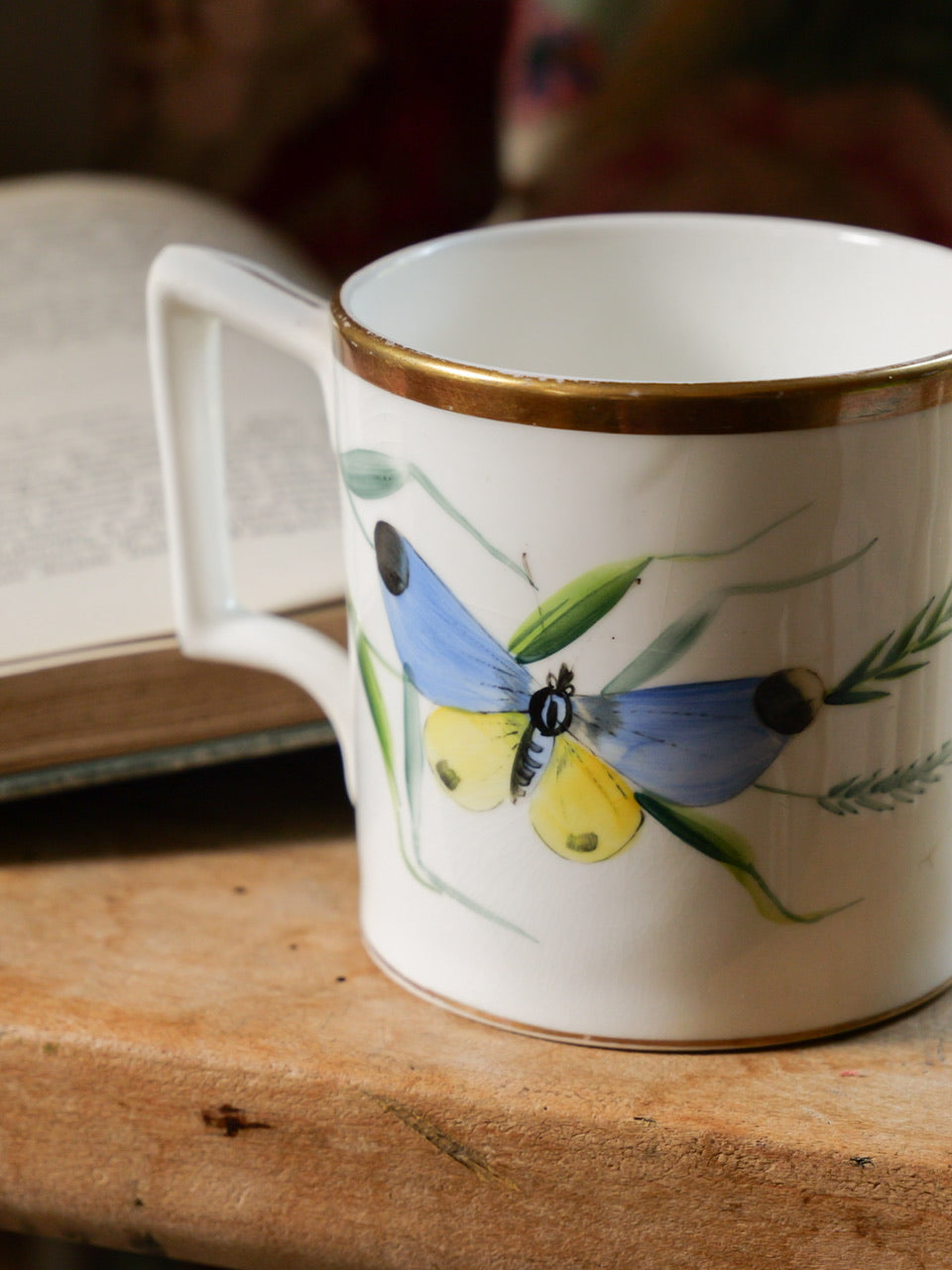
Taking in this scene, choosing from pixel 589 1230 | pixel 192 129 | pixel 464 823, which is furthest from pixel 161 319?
pixel 192 129

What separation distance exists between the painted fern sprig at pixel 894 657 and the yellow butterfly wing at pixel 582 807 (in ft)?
0.17

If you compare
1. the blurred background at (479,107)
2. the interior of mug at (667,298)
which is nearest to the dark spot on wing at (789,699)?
the interior of mug at (667,298)

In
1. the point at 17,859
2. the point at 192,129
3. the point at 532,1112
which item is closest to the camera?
the point at 532,1112

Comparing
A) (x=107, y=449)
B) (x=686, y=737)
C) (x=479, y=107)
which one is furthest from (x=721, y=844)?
(x=479, y=107)

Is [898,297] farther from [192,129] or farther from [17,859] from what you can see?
[192,129]

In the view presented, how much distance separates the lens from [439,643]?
1.06 ft

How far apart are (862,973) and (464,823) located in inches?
4.3

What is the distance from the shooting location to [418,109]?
914 mm

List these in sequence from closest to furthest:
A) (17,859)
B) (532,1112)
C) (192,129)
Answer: (532,1112), (17,859), (192,129)

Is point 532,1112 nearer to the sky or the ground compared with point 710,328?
nearer to the ground

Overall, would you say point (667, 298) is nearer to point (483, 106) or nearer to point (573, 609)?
point (573, 609)

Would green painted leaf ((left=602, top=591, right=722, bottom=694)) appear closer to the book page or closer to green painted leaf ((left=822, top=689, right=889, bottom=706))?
green painted leaf ((left=822, top=689, right=889, bottom=706))

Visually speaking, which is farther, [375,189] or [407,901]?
[375,189]

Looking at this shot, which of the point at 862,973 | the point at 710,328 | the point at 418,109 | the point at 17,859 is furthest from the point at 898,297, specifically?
the point at 418,109
